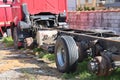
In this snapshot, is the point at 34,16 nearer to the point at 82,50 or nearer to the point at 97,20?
the point at 97,20

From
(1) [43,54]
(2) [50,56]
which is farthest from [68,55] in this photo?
(1) [43,54]

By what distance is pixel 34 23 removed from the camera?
12.7 metres

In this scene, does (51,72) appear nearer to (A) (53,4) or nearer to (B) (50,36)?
(B) (50,36)

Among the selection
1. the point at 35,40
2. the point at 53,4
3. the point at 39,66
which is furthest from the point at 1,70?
the point at 53,4

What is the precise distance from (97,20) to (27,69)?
21.0 feet

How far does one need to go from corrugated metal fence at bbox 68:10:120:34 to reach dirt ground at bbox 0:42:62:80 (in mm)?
3813

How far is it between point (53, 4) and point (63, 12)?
52 cm

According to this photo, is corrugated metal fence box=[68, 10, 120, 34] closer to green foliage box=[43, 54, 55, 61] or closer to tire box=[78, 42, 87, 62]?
green foliage box=[43, 54, 55, 61]

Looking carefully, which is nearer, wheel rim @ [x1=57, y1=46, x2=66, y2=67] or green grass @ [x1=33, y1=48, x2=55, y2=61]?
wheel rim @ [x1=57, y1=46, x2=66, y2=67]

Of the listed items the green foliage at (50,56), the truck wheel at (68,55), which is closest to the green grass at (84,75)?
the truck wheel at (68,55)

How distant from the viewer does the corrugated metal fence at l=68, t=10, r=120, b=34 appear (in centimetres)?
1288

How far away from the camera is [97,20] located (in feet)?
47.0

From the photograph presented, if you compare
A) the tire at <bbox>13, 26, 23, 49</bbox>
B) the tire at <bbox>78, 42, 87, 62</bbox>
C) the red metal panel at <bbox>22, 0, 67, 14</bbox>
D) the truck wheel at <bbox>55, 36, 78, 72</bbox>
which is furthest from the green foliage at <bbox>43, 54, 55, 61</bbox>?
the red metal panel at <bbox>22, 0, 67, 14</bbox>

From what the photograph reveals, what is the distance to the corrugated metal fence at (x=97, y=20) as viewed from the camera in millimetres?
12882
